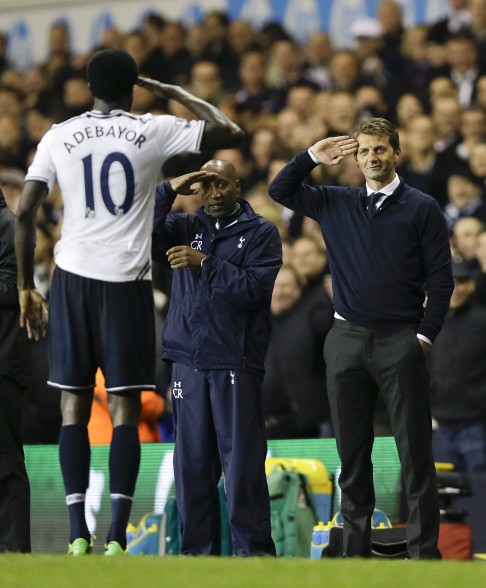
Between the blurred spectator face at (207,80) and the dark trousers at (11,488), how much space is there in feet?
25.4

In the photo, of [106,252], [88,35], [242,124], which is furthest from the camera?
[88,35]

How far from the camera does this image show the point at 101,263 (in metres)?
6.51

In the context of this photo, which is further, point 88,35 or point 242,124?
point 88,35

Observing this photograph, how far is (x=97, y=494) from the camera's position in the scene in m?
8.62

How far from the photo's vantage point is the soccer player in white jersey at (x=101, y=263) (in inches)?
255

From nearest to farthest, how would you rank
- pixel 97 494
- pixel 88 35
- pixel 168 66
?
1. pixel 97 494
2. pixel 168 66
3. pixel 88 35

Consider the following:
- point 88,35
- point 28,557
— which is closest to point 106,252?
point 28,557

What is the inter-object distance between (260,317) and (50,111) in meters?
9.02

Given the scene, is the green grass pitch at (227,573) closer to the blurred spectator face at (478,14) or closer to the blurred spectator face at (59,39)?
the blurred spectator face at (478,14)

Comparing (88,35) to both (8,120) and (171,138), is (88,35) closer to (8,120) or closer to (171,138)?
(8,120)

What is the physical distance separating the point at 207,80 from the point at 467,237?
4.72 m

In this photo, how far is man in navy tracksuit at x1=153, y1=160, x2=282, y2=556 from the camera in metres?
6.59

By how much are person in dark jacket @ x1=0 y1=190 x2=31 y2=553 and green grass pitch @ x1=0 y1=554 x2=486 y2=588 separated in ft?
5.00

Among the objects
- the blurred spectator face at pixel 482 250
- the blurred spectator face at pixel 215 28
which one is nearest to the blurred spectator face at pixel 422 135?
the blurred spectator face at pixel 482 250
